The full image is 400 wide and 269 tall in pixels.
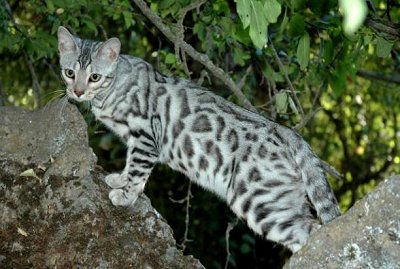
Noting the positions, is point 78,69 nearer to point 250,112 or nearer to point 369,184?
point 250,112

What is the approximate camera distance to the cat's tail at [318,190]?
4.38 meters

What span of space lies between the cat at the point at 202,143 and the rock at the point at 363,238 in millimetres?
1276

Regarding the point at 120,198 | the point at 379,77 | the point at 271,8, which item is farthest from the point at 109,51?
the point at 379,77

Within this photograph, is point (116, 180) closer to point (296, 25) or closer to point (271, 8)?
point (296, 25)

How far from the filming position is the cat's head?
4938 millimetres

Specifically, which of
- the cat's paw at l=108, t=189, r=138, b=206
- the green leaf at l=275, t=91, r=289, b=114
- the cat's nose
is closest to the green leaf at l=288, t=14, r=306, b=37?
the green leaf at l=275, t=91, r=289, b=114

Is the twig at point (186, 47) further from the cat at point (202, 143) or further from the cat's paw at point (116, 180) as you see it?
the cat's paw at point (116, 180)

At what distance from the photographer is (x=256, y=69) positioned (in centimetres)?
694

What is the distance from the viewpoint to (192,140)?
16.2ft

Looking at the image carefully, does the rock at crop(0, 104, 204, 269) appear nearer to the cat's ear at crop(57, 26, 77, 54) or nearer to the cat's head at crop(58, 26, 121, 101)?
the cat's head at crop(58, 26, 121, 101)

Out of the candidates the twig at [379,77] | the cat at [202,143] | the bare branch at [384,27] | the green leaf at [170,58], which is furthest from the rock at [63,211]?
the twig at [379,77]

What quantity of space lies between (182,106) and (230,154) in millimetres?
597

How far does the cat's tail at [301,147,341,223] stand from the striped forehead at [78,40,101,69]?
1.66 meters

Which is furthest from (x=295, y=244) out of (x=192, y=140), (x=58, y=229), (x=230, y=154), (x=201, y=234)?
(x=201, y=234)
